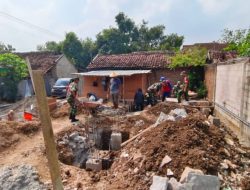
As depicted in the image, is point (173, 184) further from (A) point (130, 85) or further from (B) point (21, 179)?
(A) point (130, 85)

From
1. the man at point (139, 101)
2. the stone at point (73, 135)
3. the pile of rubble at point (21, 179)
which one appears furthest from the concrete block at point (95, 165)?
the man at point (139, 101)

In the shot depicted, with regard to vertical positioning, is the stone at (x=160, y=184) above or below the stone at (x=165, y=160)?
below

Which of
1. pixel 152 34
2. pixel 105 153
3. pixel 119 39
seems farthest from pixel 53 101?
pixel 152 34

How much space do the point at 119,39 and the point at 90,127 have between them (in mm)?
28770

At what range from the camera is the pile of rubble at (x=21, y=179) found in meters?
5.82

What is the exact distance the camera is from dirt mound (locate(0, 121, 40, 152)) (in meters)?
8.05

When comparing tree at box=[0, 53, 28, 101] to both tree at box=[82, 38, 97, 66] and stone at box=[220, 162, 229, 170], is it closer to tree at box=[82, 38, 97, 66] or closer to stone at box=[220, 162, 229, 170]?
tree at box=[82, 38, 97, 66]

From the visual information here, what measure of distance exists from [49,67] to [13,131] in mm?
17870

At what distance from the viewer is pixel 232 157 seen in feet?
20.4

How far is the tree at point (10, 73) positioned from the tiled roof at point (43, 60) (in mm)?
3690

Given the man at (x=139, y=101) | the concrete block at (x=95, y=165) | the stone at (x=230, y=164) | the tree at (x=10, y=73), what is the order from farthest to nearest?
the tree at (x=10, y=73)
the man at (x=139, y=101)
the concrete block at (x=95, y=165)
the stone at (x=230, y=164)

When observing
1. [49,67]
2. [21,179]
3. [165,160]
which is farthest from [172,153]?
[49,67]

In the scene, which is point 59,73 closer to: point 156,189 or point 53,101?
point 53,101

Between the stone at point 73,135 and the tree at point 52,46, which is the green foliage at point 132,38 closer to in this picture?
the tree at point 52,46
